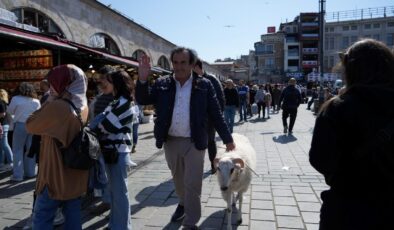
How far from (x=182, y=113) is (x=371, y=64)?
231 centimetres

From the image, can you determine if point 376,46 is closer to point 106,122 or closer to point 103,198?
point 106,122

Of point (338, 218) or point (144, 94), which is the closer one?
point (338, 218)

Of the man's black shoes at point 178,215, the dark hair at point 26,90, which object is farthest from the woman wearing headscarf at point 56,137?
the dark hair at point 26,90

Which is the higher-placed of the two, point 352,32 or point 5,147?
point 352,32

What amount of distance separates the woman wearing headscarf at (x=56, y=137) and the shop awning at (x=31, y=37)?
495 cm

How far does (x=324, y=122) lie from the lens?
1.95m

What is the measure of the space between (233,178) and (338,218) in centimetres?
229

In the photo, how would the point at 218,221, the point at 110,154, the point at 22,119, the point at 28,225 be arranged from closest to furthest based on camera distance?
1. the point at 110,154
2. the point at 28,225
3. the point at 218,221
4. the point at 22,119

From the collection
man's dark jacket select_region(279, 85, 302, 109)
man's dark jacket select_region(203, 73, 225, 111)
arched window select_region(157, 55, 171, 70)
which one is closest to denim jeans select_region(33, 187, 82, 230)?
man's dark jacket select_region(203, 73, 225, 111)

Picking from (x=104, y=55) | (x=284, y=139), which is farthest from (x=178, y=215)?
(x=104, y=55)

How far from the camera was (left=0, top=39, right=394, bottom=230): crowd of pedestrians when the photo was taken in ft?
6.25

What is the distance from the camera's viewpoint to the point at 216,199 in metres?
5.32

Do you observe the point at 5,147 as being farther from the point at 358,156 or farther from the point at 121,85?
the point at 358,156

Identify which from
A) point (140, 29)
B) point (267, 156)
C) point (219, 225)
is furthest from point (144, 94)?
point (140, 29)
